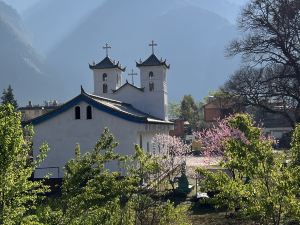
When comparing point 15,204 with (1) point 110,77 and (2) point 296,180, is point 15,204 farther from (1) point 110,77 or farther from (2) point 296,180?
(1) point 110,77

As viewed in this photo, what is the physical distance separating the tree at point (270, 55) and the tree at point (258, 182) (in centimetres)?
1733

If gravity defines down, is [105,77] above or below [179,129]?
above

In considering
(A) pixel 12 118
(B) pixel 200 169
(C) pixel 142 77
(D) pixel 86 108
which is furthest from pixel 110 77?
(A) pixel 12 118

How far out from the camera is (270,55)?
28.4 m

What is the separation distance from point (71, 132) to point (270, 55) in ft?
40.0

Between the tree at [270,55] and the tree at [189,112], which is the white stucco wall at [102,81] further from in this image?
the tree at [189,112]

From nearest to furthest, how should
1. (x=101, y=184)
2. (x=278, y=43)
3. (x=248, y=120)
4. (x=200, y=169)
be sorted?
1. (x=101, y=184)
2. (x=248, y=120)
3. (x=200, y=169)
4. (x=278, y=43)

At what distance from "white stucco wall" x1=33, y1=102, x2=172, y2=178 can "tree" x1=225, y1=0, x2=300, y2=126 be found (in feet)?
21.4

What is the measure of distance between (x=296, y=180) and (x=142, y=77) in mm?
33403

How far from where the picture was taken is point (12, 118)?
7.26m

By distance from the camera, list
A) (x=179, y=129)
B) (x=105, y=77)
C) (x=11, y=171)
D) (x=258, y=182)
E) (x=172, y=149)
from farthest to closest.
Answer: (x=179, y=129) < (x=105, y=77) < (x=172, y=149) < (x=258, y=182) < (x=11, y=171)

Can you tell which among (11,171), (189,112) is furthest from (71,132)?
(189,112)

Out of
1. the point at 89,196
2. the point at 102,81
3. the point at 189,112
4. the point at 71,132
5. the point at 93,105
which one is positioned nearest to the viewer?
the point at 89,196

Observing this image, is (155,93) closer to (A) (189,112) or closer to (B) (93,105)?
(B) (93,105)
